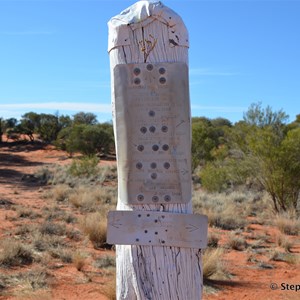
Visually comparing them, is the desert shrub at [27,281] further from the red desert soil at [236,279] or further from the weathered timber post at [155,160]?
the weathered timber post at [155,160]

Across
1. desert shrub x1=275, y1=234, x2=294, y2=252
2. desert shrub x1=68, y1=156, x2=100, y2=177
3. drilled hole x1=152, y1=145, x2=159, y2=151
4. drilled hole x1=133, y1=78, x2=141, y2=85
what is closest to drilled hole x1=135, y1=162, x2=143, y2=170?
drilled hole x1=152, y1=145, x2=159, y2=151

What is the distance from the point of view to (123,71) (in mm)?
2820

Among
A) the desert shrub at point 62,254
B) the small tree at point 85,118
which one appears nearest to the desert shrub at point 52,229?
the desert shrub at point 62,254

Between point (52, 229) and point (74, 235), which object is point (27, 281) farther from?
point (52, 229)

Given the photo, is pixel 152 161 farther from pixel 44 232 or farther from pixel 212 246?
pixel 44 232

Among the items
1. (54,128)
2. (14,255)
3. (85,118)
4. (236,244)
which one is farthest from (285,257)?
(85,118)

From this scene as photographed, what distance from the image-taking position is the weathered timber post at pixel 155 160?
2.77m

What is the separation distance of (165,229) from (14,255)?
19.9 feet

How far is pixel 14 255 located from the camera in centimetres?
809

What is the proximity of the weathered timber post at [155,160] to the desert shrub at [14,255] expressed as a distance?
5710mm

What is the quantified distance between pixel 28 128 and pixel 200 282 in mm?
50478

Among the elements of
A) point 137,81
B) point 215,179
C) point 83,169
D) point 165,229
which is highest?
point 137,81

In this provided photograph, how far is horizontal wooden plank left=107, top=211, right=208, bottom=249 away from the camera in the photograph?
108 inches

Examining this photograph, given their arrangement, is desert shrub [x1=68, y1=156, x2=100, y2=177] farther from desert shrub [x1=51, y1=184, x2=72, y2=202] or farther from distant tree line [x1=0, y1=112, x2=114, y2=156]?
distant tree line [x1=0, y1=112, x2=114, y2=156]
